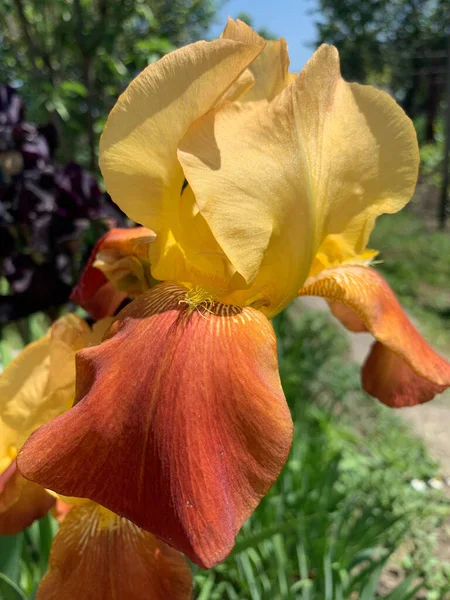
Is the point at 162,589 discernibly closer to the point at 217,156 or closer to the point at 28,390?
the point at 28,390

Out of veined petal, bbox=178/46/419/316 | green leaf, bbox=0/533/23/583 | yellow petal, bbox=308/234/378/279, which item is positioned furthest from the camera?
green leaf, bbox=0/533/23/583

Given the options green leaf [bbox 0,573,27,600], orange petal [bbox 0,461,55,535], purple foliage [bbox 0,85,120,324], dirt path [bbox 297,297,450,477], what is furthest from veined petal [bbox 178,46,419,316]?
dirt path [bbox 297,297,450,477]

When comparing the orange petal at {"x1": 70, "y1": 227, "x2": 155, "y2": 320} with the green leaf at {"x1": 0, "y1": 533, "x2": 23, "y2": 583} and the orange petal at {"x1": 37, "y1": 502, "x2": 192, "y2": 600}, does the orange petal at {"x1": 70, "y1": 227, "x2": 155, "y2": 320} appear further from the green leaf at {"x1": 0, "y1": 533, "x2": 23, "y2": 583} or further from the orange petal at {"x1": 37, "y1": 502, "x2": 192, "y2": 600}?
the green leaf at {"x1": 0, "y1": 533, "x2": 23, "y2": 583}

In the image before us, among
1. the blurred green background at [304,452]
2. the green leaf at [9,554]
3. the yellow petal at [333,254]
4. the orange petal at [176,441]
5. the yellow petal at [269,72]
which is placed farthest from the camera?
the blurred green background at [304,452]

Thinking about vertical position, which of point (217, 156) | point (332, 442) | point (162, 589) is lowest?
point (332, 442)

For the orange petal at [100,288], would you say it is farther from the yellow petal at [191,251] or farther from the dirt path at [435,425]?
the dirt path at [435,425]

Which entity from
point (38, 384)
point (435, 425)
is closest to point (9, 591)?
point (38, 384)

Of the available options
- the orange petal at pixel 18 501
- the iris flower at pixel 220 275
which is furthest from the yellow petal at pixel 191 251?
the orange petal at pixel 18 501

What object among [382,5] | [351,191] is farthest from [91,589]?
[382,5]
